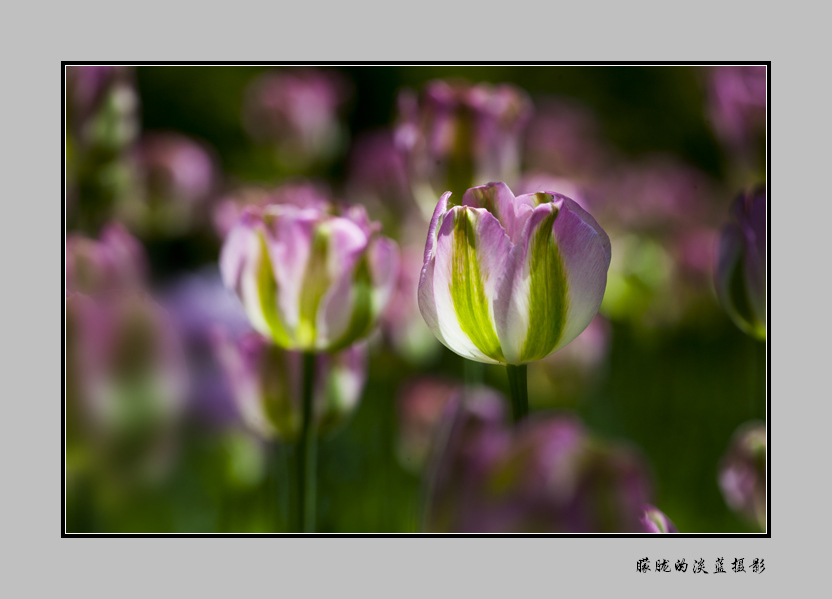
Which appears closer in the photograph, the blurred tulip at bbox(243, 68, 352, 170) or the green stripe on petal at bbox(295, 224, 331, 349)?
the green stripe on petal at bbox(295, 224, 331, 349)

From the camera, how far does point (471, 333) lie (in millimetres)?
437

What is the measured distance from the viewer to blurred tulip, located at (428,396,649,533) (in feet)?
1.21

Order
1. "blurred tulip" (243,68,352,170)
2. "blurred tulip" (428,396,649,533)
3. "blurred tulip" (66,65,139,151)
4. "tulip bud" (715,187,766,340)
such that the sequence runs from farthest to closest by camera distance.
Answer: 1. "blurred tulip" (243,68,352,170)
2. "blurred tulip" (66,65,139,151)
3. "tulip bud" (715,187,766,340)
4. "blurred tulip" (428,396,649,533)

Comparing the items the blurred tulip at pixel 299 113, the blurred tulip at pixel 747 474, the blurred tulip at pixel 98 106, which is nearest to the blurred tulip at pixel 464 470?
the blurred tulip at pixel 747 474

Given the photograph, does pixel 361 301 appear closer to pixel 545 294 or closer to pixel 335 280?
pixel 335 280

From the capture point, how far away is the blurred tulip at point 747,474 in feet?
2.19

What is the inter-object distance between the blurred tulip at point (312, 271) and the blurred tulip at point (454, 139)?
13 cm

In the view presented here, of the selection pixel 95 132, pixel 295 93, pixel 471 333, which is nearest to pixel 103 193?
pixel 95 132

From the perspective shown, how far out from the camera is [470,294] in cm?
43

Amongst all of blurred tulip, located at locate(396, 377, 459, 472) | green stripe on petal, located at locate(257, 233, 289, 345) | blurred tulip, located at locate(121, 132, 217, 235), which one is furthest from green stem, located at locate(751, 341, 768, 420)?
blurred tulip, located at locate(121, 132, 217, 235)

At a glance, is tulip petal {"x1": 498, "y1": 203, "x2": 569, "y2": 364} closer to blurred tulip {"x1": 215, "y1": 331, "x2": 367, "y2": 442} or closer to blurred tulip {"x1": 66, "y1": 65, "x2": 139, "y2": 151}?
blurred tulip {"x1": 215, "y1": 331, "x2": 367, "y2": 442}

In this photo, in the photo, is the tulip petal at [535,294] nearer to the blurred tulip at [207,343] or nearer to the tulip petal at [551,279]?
the tulip petal at [551,279]

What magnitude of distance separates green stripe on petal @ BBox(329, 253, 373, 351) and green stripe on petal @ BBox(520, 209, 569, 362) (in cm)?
12
